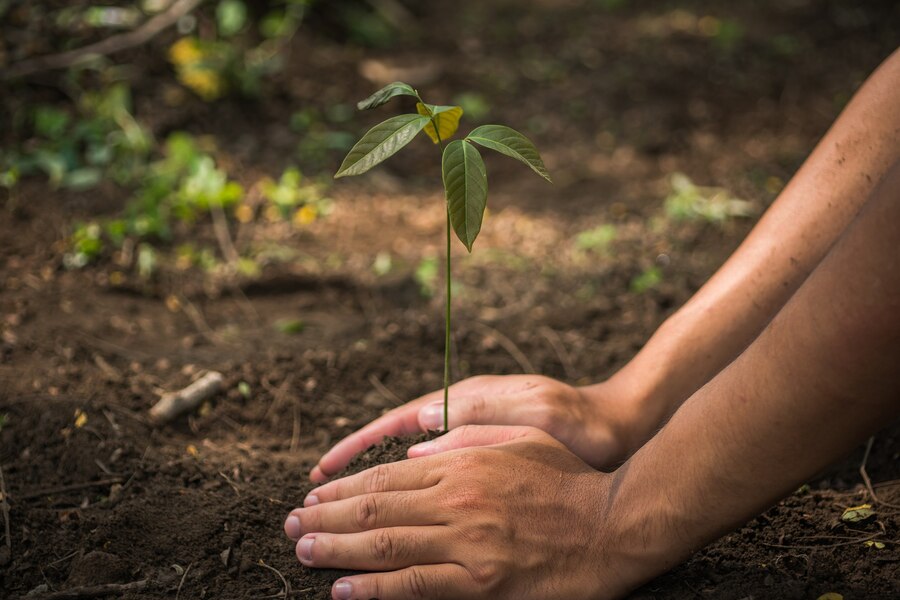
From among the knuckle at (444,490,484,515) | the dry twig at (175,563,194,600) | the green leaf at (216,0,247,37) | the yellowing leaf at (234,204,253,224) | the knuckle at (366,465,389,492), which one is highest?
the green leaf at (216,0,247,37)

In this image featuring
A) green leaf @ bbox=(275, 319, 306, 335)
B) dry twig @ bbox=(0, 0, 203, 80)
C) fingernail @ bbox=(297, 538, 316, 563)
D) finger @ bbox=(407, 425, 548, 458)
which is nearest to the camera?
fingernail @ bbox=(297, 538, 316, 563)

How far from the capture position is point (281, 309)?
3.21m

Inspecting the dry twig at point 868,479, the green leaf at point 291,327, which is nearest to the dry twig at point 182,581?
the green leaf at point 291,327

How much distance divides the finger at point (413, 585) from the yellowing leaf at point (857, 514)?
940mm

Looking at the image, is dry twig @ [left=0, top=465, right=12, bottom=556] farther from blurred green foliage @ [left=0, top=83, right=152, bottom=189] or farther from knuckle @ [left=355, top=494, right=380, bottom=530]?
blurred green foliage @ [left=0, top=83, right=152, bottom=189]

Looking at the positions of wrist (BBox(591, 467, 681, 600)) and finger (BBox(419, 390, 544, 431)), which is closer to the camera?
wrist (BBox(591, 467, 681, 600))

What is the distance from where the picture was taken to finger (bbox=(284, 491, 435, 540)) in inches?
65.5

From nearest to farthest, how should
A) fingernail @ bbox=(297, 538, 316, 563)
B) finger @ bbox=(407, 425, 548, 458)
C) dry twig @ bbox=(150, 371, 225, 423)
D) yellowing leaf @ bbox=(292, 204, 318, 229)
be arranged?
fingernail @ bbox=(297, 538, 316, 563) < finger @ bbox=(407, 425, 548, 458) < dry twig @ bbox=(150, 371, 225, 423) < yellowing leaf @ bbox=(292, 204, 318, 229)

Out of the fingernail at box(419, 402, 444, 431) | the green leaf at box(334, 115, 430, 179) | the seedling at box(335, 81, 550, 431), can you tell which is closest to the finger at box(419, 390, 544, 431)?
the fingernail at box(419, 402, 444, 431)

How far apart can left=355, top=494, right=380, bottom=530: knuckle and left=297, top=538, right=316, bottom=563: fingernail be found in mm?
119

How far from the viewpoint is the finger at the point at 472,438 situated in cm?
186

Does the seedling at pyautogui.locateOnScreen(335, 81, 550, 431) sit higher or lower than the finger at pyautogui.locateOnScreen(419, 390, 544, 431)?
higher

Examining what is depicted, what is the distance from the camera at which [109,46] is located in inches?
180

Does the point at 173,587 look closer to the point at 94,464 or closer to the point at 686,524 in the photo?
the point at 94,464
